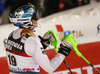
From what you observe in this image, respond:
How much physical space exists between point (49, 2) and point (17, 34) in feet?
9.27

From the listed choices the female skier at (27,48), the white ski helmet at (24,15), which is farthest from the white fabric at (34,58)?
the white ski helmet at (24,15)

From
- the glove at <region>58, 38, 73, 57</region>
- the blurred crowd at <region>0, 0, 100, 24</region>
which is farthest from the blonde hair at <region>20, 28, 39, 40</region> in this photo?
the blurred crowd at <region>0, 0, 100, 24</region>

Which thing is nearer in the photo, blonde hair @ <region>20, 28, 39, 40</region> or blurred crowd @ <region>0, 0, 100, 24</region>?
blonde hair @ <region>20, 28, 39, 40</region>

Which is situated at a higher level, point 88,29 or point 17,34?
point 17,34

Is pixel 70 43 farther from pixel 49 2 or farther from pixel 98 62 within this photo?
pixel 49 2

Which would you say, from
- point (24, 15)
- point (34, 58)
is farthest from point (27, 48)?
point (24, 15)

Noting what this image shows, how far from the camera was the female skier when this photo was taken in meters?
2.25

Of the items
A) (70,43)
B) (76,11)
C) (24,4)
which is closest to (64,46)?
(70,43)

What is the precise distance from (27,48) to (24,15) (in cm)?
30

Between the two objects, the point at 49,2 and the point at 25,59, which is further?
the point at 49,2

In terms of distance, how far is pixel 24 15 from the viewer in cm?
233

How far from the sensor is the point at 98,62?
3328 millimetres

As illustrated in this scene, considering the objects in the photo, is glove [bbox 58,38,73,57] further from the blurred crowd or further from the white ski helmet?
the blurred crowd

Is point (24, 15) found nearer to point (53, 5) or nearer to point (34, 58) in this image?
point (34, 58)
